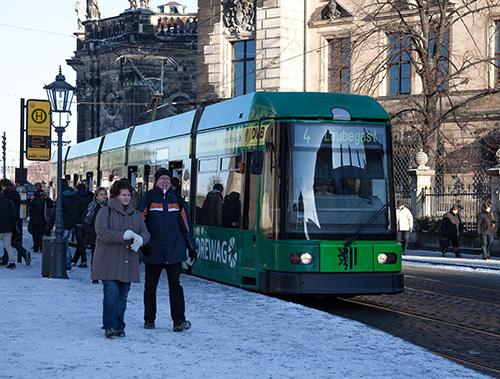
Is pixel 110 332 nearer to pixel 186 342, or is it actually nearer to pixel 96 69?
pixel 186 342

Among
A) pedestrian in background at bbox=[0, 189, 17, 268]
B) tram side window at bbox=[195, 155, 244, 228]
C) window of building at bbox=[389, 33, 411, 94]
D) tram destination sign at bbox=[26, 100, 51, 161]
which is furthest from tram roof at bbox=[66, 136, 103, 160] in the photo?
window of building at bbox=[389, 33, 411, 94]

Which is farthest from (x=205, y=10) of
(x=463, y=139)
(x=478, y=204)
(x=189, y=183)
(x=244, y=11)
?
(x=189, y=183)

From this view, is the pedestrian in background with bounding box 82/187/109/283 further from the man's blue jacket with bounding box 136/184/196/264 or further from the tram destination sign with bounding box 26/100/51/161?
the tram destination sign with bounding box 26/100/51/161

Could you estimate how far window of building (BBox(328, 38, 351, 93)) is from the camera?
35625mm

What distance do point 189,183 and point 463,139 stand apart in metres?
19.5

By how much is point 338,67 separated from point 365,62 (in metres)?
1.21

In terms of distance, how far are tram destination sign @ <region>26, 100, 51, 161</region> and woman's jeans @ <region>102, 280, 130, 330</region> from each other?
A: 27.0m

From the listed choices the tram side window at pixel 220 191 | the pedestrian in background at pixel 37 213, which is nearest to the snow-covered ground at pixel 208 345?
the tram side window at pixel 220 191

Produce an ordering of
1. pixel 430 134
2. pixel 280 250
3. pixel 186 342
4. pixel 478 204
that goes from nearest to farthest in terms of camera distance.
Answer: pixel 186 342 < pixel 280 250 < pixel 478 204 < pixel 430 134

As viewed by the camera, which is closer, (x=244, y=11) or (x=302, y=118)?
(x=302, y=118)

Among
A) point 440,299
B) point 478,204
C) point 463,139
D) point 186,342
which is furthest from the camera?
point 463,139

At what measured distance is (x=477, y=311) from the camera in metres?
12.7

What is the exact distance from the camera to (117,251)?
29.7 ft

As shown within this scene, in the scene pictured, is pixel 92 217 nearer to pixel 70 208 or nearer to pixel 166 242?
pixel 70 208
